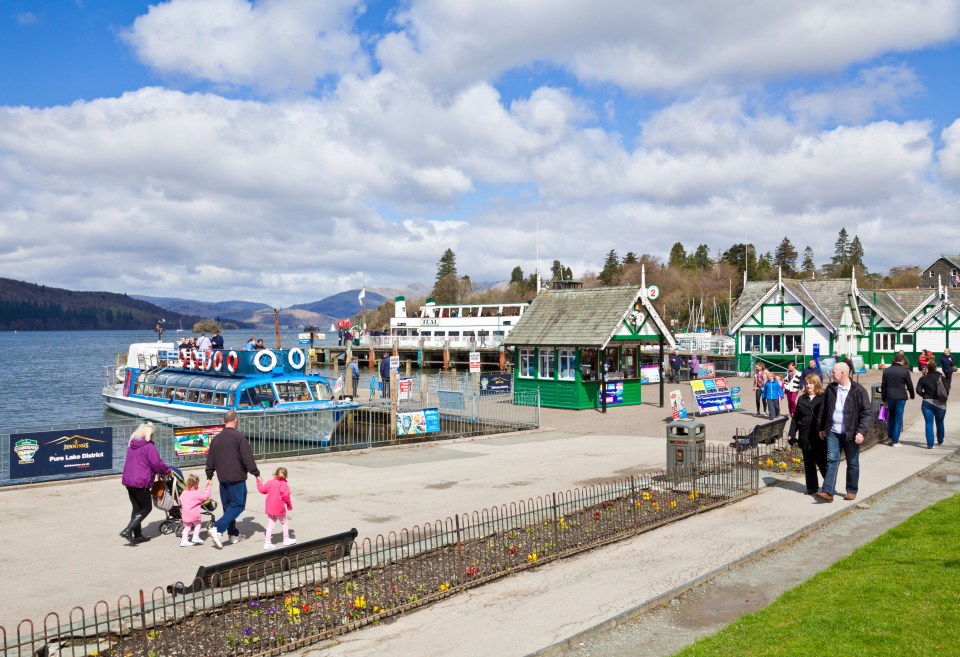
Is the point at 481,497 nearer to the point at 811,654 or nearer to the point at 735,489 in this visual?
the point at 735,489

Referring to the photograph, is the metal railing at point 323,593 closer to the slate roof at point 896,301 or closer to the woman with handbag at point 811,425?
the woman with handbag at point 811,425

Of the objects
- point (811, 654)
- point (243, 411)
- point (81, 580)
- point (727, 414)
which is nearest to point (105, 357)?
point (243, 411)

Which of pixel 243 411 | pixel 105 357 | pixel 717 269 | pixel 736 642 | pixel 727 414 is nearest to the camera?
pixel 736 642

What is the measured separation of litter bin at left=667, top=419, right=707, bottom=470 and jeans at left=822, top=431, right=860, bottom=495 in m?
2.65

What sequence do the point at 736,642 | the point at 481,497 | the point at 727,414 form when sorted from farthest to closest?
the point at 727,414
the point at 481,497
the point at 736,642

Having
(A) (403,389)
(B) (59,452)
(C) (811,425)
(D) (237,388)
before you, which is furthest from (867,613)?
(D) (237,388)

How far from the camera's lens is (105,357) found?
4496 inches

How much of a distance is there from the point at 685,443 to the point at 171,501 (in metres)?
10.0

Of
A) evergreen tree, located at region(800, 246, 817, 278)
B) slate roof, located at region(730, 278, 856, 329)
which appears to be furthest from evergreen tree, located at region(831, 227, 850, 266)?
slate roof, located at region(730, 278, 856, 329)

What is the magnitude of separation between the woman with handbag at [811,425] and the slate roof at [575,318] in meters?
16.3

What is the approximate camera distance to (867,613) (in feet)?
25.5

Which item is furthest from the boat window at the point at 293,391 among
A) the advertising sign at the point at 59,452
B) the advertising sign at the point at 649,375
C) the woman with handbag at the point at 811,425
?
the advertising sign at the point at 649,375

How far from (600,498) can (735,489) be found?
296 centimetres

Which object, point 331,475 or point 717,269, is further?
point 717,269
